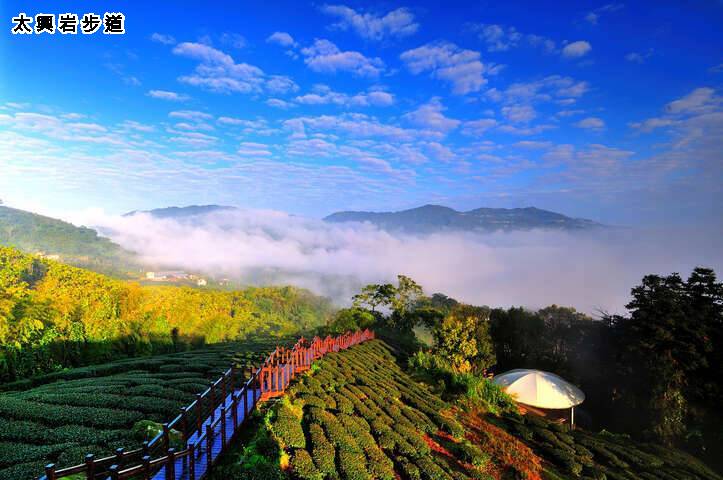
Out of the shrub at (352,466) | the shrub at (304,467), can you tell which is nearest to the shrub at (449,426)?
the shrub at (352,466)

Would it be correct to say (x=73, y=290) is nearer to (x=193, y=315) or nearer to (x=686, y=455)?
(x=193, y=315)

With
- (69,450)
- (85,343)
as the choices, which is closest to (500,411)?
(69,450)

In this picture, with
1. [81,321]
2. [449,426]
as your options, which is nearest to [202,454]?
[449,426]

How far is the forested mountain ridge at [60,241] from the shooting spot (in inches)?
5197

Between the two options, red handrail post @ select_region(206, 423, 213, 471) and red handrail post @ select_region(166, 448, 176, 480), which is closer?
red handrail post @ select_region(166, 448, 176, 480)

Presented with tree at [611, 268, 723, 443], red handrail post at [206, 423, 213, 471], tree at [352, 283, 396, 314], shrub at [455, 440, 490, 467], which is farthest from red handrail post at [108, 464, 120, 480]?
tree at [352, 283, 396, 314]

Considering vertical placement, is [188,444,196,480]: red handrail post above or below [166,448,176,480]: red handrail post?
below

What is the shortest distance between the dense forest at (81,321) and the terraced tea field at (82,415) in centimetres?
1055

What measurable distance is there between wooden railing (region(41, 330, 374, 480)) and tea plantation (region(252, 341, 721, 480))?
68 cm

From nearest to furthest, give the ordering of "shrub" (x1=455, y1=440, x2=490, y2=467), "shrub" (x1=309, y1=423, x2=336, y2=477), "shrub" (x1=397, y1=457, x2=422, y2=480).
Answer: "shrub" (x1=309, y1=423, x2=336, y2=477) → "shrub" (x1=397, y1=457, x2=422, y2=480) → "shrub" (x1=455, y1=440, x2=490, y2=467)

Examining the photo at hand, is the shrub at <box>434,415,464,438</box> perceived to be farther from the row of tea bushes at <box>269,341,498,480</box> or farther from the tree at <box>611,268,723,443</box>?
the tree at <box>611,268,723,443</box>

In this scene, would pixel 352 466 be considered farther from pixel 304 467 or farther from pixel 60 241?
pixel 60 241

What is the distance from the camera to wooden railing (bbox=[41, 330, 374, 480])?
17.3 ft

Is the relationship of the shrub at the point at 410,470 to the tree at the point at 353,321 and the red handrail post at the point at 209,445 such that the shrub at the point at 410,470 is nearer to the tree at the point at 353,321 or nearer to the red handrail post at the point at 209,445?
the red handrail post at the point at 209,445
